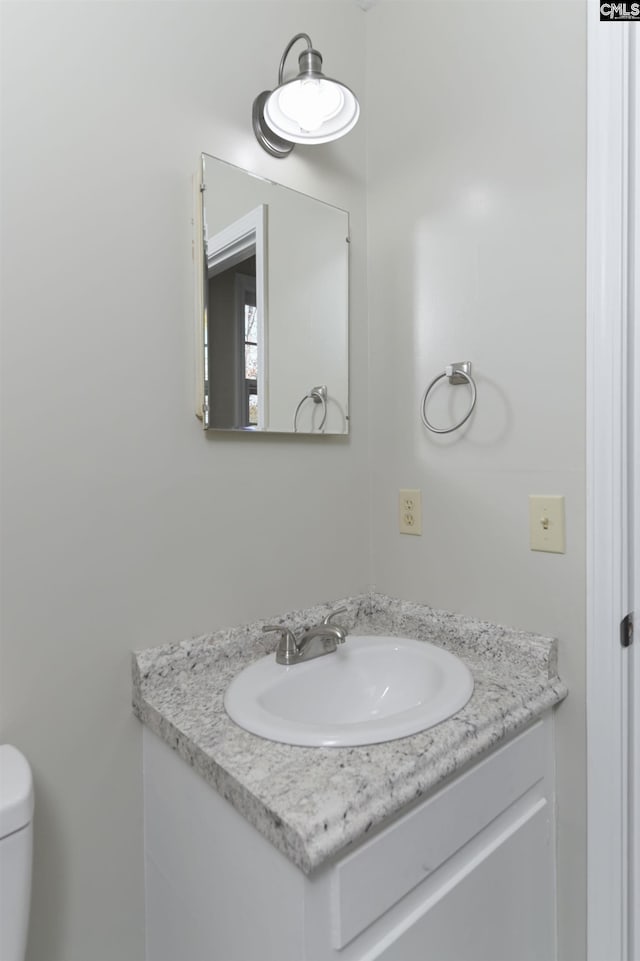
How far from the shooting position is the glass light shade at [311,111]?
43.3 inches

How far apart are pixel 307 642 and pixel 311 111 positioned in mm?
1159

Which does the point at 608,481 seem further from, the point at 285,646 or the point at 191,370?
the point at 191,370

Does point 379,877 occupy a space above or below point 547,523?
below

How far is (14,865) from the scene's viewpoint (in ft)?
2.33

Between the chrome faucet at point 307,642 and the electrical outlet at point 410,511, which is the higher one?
the electrical outlet at point 410,511

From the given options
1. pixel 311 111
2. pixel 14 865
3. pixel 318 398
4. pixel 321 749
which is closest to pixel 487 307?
pixel 318 398

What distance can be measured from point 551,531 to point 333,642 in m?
0.52

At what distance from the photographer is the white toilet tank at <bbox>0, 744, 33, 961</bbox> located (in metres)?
0.70

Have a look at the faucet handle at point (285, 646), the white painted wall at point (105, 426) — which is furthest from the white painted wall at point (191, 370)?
the faucet handle at point (285, 646)

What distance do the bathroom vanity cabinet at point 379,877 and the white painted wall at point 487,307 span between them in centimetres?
12

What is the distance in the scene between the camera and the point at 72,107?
3.03ft

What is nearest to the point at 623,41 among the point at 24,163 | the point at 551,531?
the point at 551,531

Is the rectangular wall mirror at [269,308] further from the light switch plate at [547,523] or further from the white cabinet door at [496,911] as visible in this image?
the white cabinet door at [496,911]

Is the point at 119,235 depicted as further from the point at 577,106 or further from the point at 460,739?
the point at 460,739
